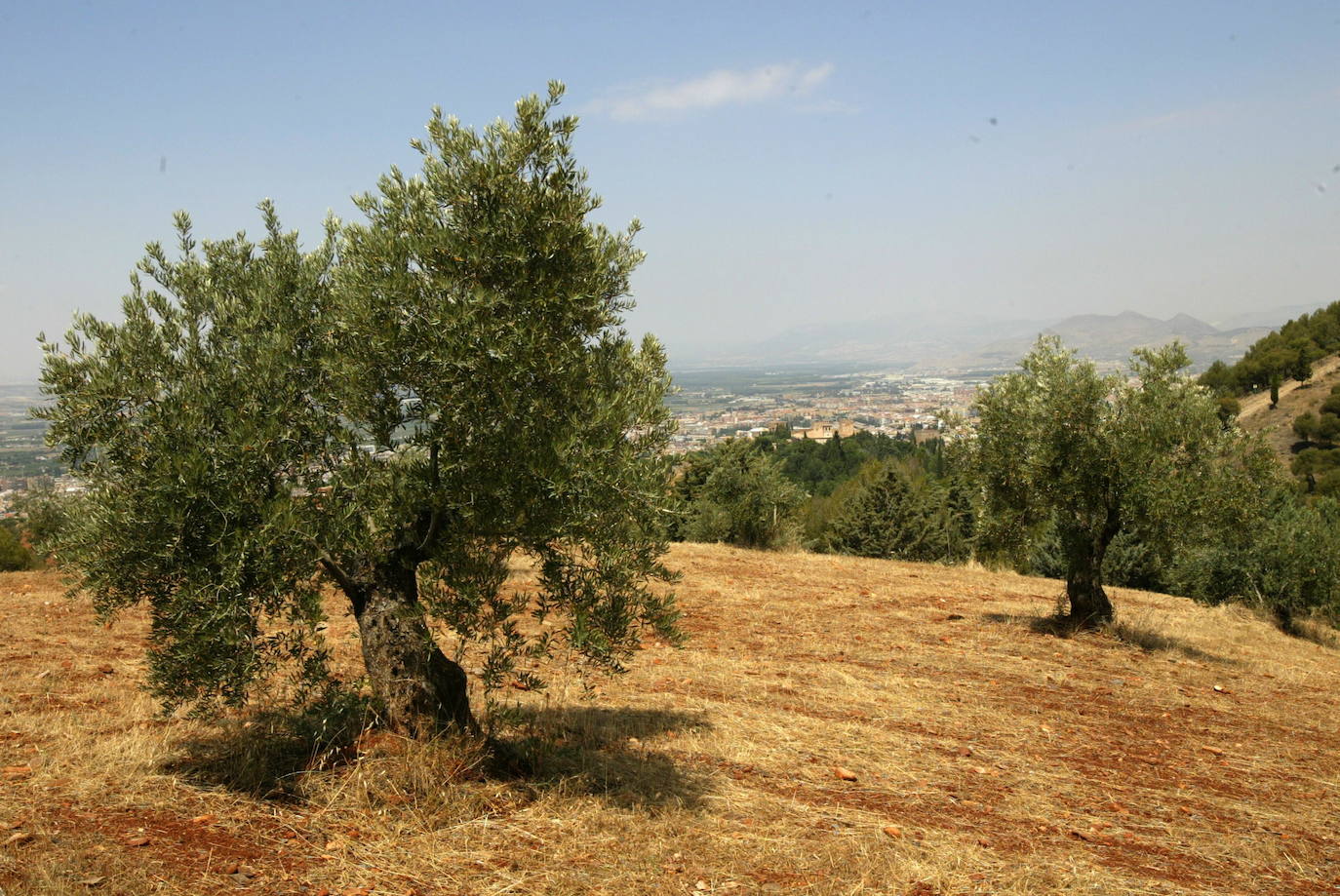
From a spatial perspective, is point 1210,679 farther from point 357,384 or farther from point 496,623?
point 357,384

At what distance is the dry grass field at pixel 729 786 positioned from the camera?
20.4 ft

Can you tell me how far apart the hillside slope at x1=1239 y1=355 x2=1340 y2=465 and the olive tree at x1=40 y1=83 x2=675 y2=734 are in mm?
71880

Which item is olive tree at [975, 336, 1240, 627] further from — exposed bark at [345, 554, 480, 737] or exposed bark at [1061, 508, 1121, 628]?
exposed bark at [345, 554, 480, 737]

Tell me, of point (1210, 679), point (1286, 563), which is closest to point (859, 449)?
point (1286, 563)

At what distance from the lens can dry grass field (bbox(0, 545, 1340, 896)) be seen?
20.4ft

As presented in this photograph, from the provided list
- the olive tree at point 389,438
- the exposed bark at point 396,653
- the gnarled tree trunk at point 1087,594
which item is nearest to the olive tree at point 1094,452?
the gnarled tree trunk at point 1087,594

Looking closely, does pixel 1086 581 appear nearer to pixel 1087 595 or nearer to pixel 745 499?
pixel 1087 595

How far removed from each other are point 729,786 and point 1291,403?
8067 centimetres

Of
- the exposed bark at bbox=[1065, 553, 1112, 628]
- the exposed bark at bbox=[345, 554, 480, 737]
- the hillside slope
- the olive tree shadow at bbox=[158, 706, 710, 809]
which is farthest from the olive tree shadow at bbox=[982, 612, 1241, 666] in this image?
the hillside slope

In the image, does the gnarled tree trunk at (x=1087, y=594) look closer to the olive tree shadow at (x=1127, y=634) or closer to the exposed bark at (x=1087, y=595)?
the exposed bark at (x=1087, y=595)

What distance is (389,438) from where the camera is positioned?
6941mm

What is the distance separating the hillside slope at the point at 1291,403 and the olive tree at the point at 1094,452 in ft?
192

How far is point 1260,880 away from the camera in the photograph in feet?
23.4

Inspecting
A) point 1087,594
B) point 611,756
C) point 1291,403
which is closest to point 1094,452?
point 1087,594
